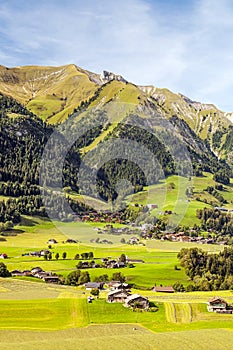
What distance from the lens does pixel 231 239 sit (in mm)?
179750

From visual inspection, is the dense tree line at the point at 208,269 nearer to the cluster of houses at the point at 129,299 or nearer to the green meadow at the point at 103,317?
the green meadow at the point at 103,317

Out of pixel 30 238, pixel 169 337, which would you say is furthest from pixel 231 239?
pixel 169 337

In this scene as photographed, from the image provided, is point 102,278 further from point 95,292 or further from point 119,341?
point 119,341

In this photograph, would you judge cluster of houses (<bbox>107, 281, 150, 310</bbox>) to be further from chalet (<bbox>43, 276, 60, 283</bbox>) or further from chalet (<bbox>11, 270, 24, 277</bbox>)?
chalet (<bbox>11, 270, 24, 277</bbox>)

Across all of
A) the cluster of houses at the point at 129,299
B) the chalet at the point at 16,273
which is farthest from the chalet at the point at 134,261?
the cluster of houses at the point at 129,299

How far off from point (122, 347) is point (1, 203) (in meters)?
151

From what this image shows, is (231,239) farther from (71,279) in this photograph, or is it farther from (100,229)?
(71,279)

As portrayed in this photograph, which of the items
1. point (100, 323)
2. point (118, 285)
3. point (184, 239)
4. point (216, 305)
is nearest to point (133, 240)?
point (184, 239)

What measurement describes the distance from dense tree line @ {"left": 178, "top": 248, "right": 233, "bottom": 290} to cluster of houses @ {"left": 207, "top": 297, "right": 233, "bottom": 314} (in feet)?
71.0

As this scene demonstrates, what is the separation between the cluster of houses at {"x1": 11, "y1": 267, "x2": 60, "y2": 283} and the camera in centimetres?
9525

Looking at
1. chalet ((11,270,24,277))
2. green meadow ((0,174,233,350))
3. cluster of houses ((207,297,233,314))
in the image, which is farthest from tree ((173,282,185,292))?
chalet ((11,270,24,277))

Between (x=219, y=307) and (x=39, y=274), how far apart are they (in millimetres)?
45731

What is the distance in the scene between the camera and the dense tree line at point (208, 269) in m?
94.6

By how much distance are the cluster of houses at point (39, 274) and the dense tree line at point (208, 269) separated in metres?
30.0
